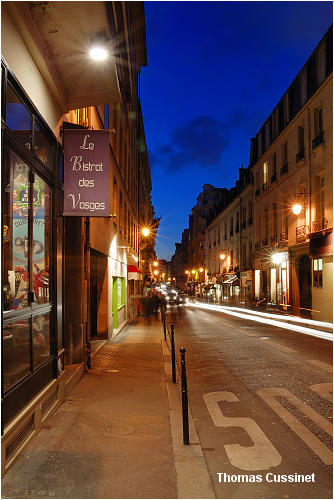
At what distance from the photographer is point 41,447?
5332 mm

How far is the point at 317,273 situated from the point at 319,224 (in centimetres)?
295

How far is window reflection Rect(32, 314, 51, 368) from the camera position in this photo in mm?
6707

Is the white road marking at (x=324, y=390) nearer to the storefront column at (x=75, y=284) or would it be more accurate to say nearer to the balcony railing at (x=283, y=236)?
the storefront column at (x=75, y=284)

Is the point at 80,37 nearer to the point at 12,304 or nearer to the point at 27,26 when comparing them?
the point at 27,26

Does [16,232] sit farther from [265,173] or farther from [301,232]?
[265,173]

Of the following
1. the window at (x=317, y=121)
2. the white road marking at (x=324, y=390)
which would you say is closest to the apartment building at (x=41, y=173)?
the white road marking at (x=324, y=390)

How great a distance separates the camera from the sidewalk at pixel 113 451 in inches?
168

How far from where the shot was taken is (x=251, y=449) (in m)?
5.50

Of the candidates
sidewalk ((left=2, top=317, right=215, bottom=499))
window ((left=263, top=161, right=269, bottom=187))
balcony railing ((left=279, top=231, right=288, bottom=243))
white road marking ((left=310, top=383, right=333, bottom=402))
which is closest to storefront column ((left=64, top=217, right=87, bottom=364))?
sidewalk ((left=2, top=317, right=215, bottom=499))

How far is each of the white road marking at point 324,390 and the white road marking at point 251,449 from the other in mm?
2112

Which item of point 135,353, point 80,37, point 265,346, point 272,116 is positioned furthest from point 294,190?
point 80,37

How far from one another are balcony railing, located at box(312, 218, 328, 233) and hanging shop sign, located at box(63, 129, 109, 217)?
18.5 m

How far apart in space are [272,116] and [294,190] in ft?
28.8

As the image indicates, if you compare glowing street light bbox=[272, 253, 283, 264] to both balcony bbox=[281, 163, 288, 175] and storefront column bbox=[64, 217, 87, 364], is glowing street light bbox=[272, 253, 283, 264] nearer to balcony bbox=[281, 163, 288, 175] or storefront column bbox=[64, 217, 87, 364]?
balcony bbox=[281, 163, 288, 175]
